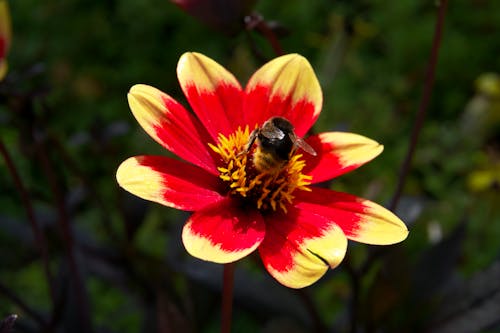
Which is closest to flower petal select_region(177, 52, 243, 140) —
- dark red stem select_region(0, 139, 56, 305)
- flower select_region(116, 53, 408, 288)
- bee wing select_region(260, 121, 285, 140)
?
flower select_region(116, 53, 408, 288)

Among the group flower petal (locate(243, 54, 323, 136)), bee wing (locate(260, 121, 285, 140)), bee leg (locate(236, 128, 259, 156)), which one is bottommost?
bee leg (locate(236, 128, 259, 156))

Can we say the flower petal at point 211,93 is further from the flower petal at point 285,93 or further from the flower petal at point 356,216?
the flower petal at point 356,216

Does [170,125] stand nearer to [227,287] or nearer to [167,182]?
[167,182]

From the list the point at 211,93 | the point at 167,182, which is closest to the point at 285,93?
the point at 211,93

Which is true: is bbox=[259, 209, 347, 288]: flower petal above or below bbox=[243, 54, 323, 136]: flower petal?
below

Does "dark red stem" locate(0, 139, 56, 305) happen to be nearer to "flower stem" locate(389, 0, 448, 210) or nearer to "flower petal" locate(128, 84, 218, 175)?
"flower petal" locate(128, 84, 218, 175)

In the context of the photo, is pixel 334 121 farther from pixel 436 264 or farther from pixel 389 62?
pixel 436 264
